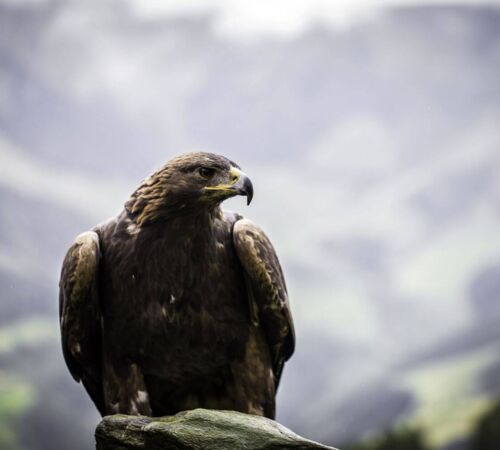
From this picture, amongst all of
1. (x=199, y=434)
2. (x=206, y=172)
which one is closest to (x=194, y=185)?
(x=206, y=172)

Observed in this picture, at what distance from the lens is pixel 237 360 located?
14.5 ft

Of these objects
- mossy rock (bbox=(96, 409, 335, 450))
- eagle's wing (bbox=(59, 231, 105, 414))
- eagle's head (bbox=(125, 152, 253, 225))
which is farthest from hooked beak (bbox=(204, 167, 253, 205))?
mossy rock (bbox=(96, 409, 335, 450))

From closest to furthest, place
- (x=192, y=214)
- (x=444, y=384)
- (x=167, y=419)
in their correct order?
1. (x=167, y=419)
2. (x=192, y=214)
3. (x=444, y=384)

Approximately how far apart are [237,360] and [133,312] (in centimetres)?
60

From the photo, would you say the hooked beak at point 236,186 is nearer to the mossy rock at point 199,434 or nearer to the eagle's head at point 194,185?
the eagle's head at point 194,185

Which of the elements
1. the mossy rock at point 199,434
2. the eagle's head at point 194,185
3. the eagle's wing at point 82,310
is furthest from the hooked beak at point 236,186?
the mossy rock at point 199,434

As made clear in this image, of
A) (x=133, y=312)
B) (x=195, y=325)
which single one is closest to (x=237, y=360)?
(x=195, y=325)

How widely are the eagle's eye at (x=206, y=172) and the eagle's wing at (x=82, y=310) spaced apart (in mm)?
678

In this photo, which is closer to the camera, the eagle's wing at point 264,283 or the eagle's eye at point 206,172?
the eagle's eye at point 206,172

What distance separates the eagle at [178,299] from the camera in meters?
4.21

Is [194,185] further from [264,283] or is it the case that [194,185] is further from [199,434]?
[199,434]

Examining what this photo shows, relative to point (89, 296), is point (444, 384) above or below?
above

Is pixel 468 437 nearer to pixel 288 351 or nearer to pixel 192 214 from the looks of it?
pixel 288 351

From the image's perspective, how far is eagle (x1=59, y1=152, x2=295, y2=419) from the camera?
4215 millimetres
